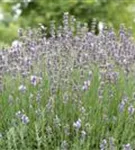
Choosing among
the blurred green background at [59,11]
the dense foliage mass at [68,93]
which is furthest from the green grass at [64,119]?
the blurred green background at [59,11]

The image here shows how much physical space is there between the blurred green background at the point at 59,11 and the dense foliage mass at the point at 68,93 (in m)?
8.29

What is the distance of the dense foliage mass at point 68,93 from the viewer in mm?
3176

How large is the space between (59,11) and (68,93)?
937 cm

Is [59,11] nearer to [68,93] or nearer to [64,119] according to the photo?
[68,93]

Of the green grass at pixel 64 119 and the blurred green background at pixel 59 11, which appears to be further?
the blurred green background at pixel 59 11

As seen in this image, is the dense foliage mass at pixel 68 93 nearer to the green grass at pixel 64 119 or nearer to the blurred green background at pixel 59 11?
the green grass at pixel 64 119

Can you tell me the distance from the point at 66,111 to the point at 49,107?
0.15 m

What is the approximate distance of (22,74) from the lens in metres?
3.69

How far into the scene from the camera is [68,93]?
11.5 feet

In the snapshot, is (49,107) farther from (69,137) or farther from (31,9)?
(31,9)

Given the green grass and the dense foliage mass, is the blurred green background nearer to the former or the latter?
the dense foliage mass

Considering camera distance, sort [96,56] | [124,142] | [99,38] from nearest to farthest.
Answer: [124,142], [96,56], [99,38]

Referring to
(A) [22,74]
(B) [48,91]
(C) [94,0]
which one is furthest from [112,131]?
(C) [94,0]

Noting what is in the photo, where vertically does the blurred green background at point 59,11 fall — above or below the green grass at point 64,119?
below
